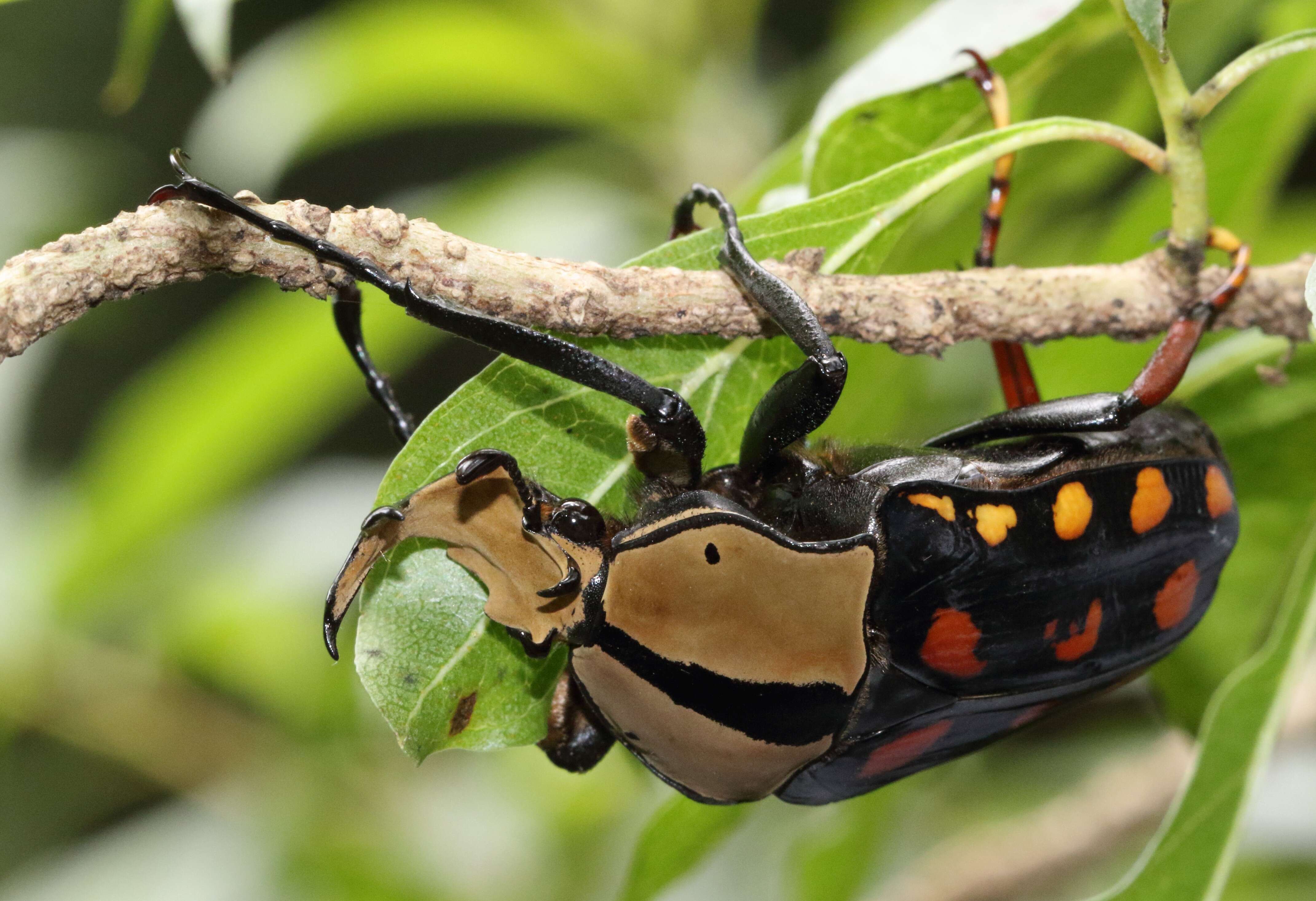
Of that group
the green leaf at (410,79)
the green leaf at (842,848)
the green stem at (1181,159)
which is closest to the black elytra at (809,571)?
the green stem at (1181,159)

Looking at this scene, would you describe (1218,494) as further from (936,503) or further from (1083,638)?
(936,503)

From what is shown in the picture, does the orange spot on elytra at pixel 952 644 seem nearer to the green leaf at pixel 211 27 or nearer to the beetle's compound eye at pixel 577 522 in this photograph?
the beetle's compound eye at pixel 577 522

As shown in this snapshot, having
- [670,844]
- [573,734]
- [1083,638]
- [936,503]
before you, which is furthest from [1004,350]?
[670,844]

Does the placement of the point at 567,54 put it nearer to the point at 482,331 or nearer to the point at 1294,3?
the point at 1294,3

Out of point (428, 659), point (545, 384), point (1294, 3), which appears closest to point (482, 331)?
point (545, 384)

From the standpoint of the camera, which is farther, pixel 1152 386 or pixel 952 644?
pixel 1152 386

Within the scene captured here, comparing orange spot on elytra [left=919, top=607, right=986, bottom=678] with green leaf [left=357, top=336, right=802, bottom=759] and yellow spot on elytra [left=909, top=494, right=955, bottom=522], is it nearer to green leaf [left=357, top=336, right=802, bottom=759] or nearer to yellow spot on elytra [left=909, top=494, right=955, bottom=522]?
yellow spot on elytra [left=909, top=494, right=955, bottom=522]

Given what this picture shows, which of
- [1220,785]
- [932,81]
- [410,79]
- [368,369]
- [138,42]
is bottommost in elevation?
[1220,785]
